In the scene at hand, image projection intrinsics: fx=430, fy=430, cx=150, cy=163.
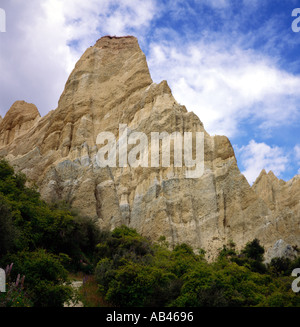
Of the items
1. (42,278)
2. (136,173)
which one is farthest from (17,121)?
(42,278)

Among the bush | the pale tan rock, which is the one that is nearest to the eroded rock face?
the pale tan rock

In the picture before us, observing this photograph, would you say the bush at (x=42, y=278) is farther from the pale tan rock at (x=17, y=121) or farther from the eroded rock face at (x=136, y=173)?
the pale tan rock at (x=17, y=121)

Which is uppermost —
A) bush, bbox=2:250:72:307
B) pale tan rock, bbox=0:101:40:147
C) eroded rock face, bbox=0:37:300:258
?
pale tan rock, bbox=0:101:40:147

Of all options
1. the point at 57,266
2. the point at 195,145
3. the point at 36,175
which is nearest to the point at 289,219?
the point at 195,145

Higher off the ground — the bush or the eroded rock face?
the eroded rock face

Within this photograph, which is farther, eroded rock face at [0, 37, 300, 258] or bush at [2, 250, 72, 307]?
eroded rock face at [0, 37, 300, 258]

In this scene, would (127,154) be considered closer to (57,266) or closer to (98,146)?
(98,146)

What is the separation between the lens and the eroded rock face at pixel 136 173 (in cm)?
3834

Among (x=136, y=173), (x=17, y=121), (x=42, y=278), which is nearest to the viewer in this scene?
(x=42, y=278)

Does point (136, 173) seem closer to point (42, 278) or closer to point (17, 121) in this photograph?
point (42, 278)

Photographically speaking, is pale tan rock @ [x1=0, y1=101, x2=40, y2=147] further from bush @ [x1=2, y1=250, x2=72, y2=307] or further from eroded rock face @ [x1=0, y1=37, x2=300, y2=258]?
bush @ [x1=2, y1=250, x2=72, y2=307]

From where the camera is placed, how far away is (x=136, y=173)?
4422cm

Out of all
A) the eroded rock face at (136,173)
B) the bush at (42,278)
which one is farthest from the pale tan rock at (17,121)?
the bush at (42,278)

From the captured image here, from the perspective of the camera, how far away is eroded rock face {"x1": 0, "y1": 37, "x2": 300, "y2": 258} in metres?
38.3
